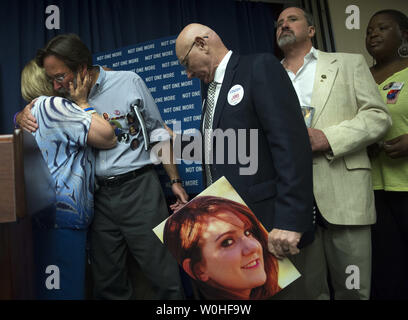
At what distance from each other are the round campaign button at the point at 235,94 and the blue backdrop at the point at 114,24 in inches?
93.2

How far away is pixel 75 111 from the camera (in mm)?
1566

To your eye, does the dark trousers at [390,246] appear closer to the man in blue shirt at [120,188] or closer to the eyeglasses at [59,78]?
the man in blue shirt at [120,188]

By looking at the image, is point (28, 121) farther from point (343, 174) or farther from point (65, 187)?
point (343, 174)

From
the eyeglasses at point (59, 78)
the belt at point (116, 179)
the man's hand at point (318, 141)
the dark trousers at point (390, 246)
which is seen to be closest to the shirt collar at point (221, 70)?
the man's hand at point (318, 141)

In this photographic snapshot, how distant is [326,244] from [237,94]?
828mm

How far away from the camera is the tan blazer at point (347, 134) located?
59.4 inches

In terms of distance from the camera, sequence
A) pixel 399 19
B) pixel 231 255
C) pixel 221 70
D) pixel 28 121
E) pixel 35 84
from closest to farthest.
→ 1. pixel 231 255
2. pixel 221 70
3. pixel 28 121
4. pixel 35 84
5. pixel 399 19

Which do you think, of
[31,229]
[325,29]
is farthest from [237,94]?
[325,29]

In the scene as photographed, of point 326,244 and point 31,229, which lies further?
point 326,244

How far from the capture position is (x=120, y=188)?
1.73m

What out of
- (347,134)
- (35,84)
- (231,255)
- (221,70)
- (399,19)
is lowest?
(231,255)

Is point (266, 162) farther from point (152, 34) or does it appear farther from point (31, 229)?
point (152, 34)

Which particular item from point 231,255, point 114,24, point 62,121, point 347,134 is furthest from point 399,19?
point 114,24

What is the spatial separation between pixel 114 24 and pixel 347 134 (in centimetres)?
261
